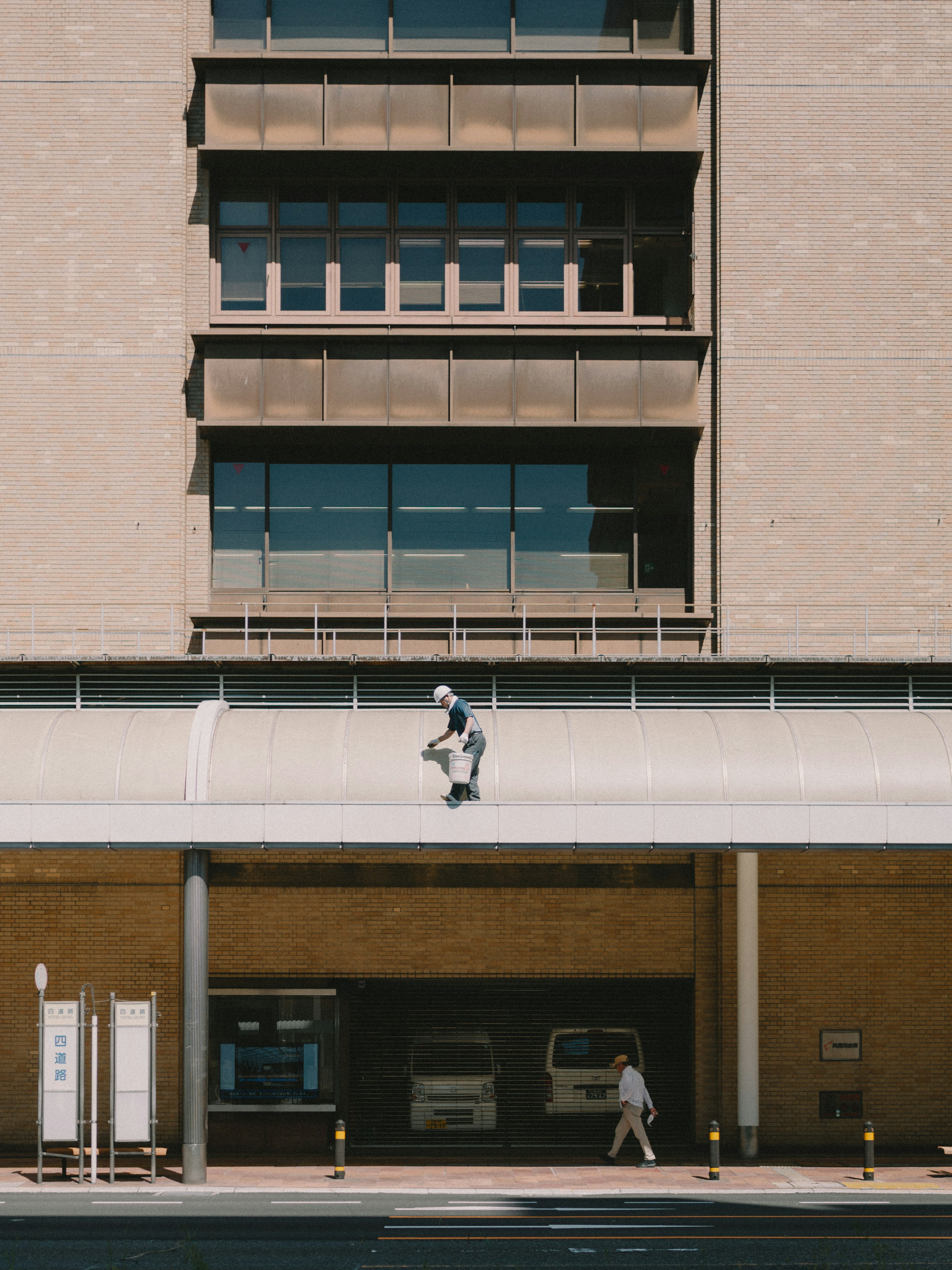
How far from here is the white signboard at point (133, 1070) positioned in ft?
50.7

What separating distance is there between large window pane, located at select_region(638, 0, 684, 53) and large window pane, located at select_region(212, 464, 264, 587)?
10157 mm

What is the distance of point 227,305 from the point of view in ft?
66.4

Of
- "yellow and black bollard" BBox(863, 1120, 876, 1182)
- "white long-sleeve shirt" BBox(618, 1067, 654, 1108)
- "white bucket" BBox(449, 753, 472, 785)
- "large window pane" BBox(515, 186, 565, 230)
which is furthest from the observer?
"large window pane" BBox(515, 186, 565, 230)

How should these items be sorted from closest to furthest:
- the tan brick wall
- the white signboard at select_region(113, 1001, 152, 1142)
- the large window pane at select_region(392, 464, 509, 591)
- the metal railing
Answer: the white signboard at select_region(113, 1001, 152, 1142), the metal railing, the tan brick wall, the large window pane at select_region(392, 464, 509, 591)

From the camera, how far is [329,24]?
20.0 m

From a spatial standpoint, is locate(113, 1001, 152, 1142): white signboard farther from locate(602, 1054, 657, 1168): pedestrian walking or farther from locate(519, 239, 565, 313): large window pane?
locate(519, 239, 565, 313): large window pane

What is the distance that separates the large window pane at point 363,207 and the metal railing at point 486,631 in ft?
22.4

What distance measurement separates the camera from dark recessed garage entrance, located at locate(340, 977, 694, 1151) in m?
18.8

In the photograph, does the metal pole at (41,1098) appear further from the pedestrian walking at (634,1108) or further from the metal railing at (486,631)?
the pedestrian walking at (634,1108)

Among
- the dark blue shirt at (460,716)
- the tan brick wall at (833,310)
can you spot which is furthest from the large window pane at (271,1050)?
the tan brick wall at (833,310)

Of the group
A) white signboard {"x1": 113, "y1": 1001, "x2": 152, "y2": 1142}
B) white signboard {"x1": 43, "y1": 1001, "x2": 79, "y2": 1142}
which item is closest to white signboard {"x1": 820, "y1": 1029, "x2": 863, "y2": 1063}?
white signboard {"x1": 113, "y1": 1001, "x2": 152, "y2": 1142}
